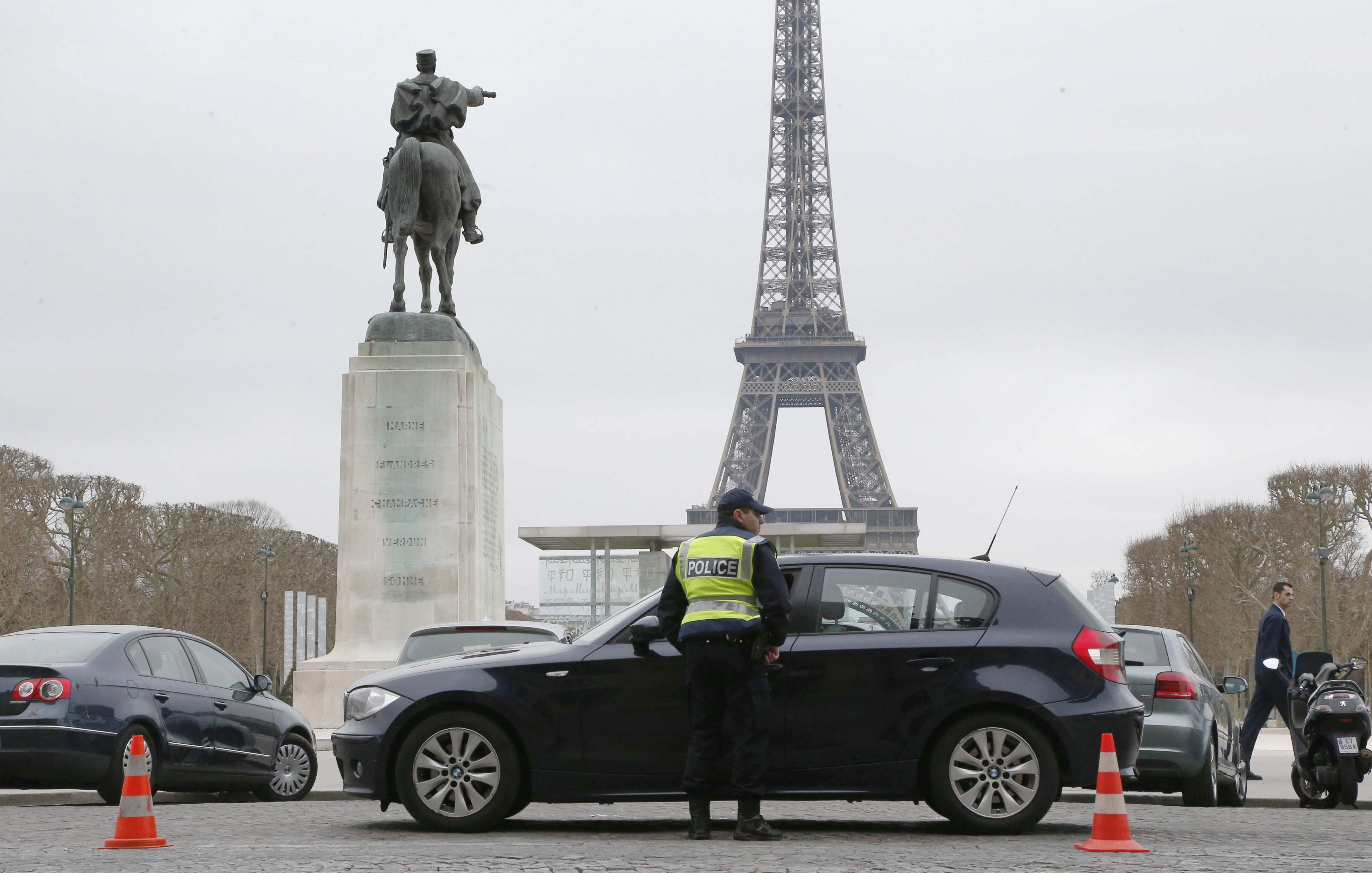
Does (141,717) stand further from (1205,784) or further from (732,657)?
(1205,784)

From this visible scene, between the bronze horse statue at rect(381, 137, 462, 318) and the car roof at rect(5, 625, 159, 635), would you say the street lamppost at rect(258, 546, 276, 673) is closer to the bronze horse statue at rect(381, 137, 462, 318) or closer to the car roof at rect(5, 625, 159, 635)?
the bronze horse statue at rect(381, 137, 462, 318)


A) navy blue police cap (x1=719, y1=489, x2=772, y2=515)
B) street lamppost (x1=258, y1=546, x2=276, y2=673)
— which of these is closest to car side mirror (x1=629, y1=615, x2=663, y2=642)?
navy blue police cap (x1=719, y1=489, x2=772, y2=515)

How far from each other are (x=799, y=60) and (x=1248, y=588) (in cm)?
5476

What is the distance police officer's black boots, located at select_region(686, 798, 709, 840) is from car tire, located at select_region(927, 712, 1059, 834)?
1.09 metres

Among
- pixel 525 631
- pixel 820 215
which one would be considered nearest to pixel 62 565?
pixel 525 631

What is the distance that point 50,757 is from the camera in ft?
34.6

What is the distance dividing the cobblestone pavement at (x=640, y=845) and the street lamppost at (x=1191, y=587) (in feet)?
134

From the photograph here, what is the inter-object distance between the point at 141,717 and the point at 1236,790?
7448 mm

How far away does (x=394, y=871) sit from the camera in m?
6.82

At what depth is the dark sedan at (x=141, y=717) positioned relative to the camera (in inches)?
417

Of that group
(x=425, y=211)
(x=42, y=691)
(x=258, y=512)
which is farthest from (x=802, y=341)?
(x=42, y=691)

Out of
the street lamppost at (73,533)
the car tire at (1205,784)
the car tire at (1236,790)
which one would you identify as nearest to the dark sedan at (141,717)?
the car tire at (1205,784)

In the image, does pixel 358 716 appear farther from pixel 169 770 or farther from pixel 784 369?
pixel 784 369

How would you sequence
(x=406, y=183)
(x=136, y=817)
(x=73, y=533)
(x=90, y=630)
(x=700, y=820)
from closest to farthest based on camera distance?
(x=136, y=817) < (x=700, y=820) < (x=90, y=630) < (x=406, y=183) < (x=73, y=533)
